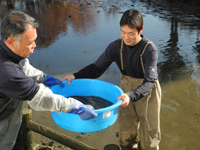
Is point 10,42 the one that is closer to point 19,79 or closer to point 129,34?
point 19,79

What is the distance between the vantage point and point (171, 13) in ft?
35.2

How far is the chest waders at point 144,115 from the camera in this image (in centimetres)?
238

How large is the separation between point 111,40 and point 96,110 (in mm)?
5032

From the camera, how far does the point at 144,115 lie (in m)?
2.42

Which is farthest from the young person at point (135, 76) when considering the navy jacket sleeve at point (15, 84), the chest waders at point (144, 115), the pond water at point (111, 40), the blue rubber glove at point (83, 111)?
the navy jacket sleeve at point (15, 84)

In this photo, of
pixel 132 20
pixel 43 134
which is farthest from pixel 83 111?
pixel 132 20

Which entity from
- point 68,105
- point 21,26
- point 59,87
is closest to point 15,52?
point 21,26

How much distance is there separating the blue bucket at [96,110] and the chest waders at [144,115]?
0.59ft

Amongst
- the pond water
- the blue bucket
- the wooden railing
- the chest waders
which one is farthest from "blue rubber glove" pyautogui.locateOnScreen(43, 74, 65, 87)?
the pond water

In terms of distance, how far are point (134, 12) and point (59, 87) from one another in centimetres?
116

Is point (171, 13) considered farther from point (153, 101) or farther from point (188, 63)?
point (153, 101)

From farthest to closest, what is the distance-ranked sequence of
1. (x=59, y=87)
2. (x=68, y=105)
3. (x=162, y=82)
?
(x=162, y=82), (x=59, y=87), (x=68, y=105)

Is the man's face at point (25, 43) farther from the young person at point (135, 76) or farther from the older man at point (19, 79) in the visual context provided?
the young person at point (135, 76)

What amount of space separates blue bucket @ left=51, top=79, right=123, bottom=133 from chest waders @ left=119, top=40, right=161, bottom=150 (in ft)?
0.59
